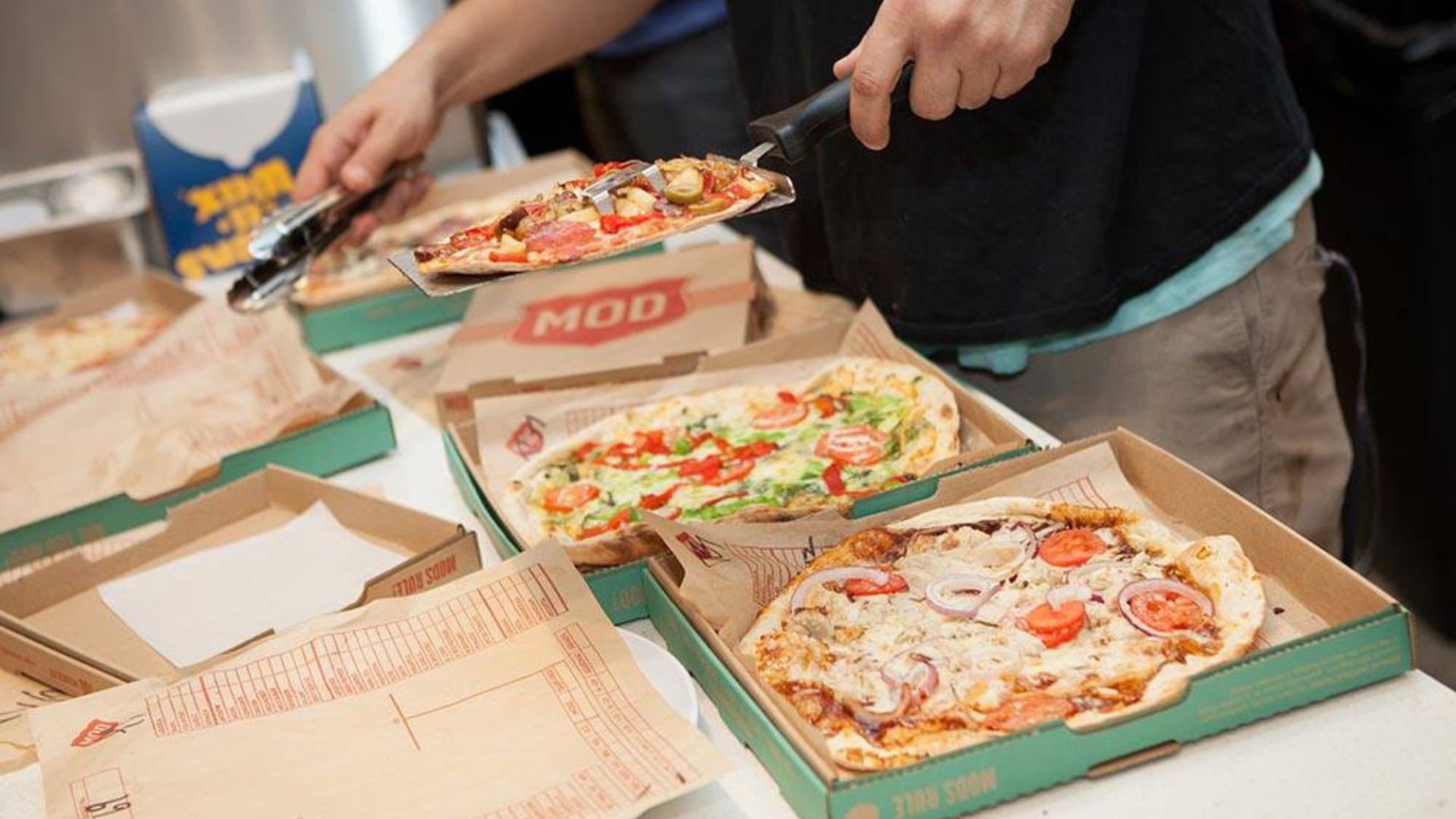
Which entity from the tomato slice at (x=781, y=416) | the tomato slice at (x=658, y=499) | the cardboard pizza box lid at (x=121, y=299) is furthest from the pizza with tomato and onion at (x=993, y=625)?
the cardboard pizza box lid at (x=121, y=299)

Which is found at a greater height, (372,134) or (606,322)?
(372,134)

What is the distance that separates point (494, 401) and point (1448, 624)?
2402mm

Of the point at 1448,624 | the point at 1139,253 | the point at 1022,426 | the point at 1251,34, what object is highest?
the point at 1251,34

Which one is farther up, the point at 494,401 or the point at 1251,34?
the point at 1251,34

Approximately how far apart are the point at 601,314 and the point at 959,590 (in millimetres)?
1082

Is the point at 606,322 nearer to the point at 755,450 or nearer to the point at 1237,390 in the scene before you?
the point at 755,450

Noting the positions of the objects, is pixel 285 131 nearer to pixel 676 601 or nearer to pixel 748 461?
pixel 748 461

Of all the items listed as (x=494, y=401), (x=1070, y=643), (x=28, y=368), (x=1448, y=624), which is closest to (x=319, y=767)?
(x=1070, y=643)

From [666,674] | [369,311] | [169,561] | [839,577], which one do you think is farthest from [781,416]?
[369,311]

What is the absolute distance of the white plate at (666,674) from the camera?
1.42m

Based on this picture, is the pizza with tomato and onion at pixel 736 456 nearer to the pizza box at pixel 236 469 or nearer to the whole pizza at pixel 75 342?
the pizza box at pixel 236 469

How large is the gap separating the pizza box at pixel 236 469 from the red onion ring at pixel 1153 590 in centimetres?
114

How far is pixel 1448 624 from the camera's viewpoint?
11.3 feet

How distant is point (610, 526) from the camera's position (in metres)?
1.82
